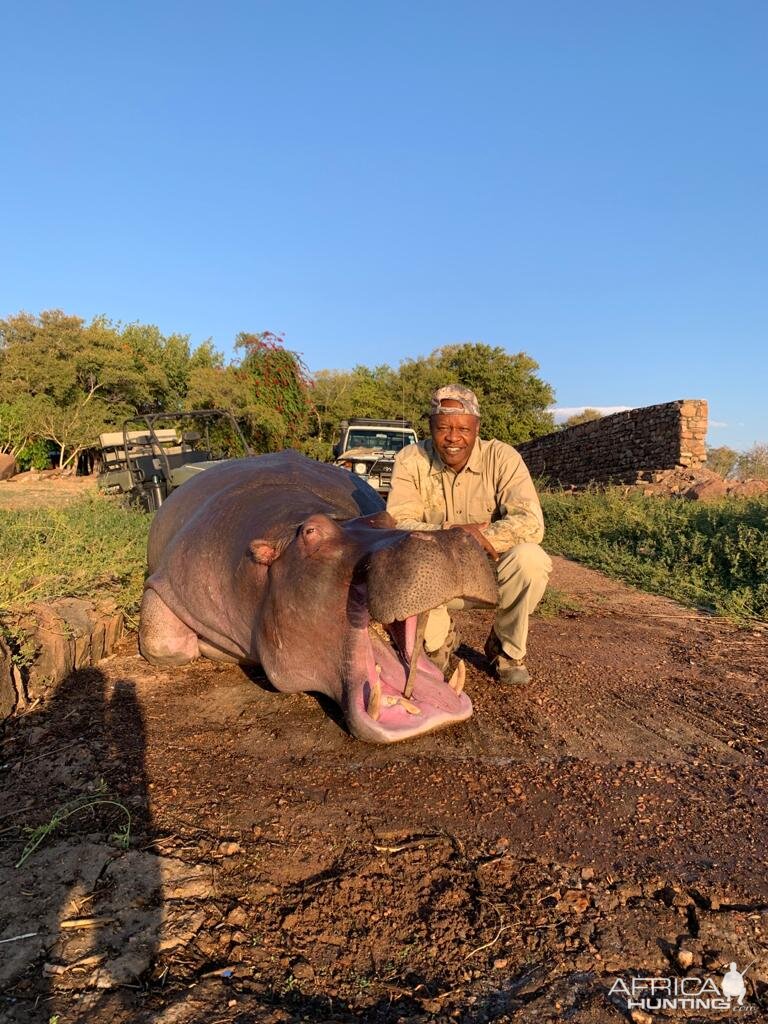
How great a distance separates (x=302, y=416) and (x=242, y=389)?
1937 mm

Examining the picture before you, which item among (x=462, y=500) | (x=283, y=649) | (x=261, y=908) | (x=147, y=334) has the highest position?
(x=147, y=334)

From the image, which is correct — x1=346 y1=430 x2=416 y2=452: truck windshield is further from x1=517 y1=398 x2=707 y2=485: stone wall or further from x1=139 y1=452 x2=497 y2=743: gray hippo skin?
x1=139 y1=452 x2=497 y2=743: gray hippo skin

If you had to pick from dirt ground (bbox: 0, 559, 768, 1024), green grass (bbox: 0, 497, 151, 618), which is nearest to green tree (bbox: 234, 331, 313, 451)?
green grass (bbox: 0, 497, 151, 618)

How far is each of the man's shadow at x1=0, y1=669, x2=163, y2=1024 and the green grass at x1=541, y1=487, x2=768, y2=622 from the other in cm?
432

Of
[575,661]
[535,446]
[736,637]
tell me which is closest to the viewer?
[575,661]

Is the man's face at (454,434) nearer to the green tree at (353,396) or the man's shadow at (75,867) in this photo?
the man's shadow at (75,867)

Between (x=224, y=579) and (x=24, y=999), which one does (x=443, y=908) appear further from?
(x=224, y=579)

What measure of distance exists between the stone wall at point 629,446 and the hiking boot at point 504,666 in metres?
9.54

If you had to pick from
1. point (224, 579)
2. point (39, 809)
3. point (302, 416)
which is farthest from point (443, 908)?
point (302, 416)

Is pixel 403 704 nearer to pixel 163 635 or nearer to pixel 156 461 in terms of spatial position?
pixel 163 635

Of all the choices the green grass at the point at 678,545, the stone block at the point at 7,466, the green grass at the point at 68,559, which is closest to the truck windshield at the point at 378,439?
the green grass at the point at 678,545

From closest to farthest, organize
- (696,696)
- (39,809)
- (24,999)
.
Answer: (24,999), (39,809), (696,696)

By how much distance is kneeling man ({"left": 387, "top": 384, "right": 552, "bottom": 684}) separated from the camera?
3.58 meters

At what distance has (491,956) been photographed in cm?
159
